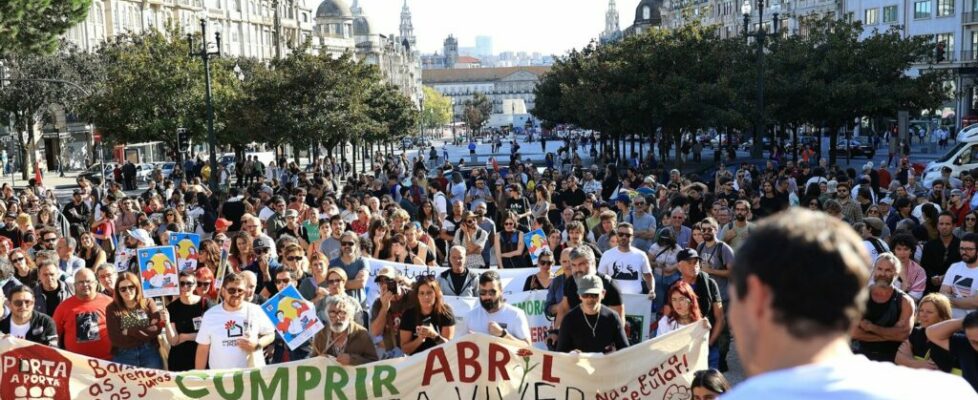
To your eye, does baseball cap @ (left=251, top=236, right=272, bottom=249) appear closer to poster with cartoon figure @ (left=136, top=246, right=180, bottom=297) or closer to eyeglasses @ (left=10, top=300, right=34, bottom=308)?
poster with cartoon figure @ (left=136, top=246, right=180, bottom=297)

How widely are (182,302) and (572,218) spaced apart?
6697 millimetres

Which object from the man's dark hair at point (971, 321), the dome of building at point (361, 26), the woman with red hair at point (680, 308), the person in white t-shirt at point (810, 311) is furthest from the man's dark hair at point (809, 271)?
the dome of building at point (361, 26)

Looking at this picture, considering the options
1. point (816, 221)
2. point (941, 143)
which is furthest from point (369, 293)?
point (941, 143)

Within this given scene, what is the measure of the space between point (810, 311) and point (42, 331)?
8120 millimetres

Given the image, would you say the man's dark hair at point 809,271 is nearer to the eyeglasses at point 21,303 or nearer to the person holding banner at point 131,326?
the person holding banner at point 131,326

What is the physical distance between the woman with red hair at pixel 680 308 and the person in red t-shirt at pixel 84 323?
179 inches

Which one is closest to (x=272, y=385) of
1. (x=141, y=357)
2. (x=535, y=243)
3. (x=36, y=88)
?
(x=141, y=357)

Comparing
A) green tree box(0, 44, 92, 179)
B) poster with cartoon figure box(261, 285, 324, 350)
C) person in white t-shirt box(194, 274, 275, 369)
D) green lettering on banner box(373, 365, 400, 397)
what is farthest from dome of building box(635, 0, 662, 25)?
green lettering on banner box(373, 365, 400, 397)

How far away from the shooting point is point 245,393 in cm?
818

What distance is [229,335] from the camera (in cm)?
841

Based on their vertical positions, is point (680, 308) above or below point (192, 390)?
above

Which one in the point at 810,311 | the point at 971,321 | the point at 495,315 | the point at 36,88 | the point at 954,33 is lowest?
the point at 495,315

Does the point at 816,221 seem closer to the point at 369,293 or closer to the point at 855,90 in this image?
the point at 369,293

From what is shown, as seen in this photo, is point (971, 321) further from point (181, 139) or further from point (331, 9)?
point (331, 9)
